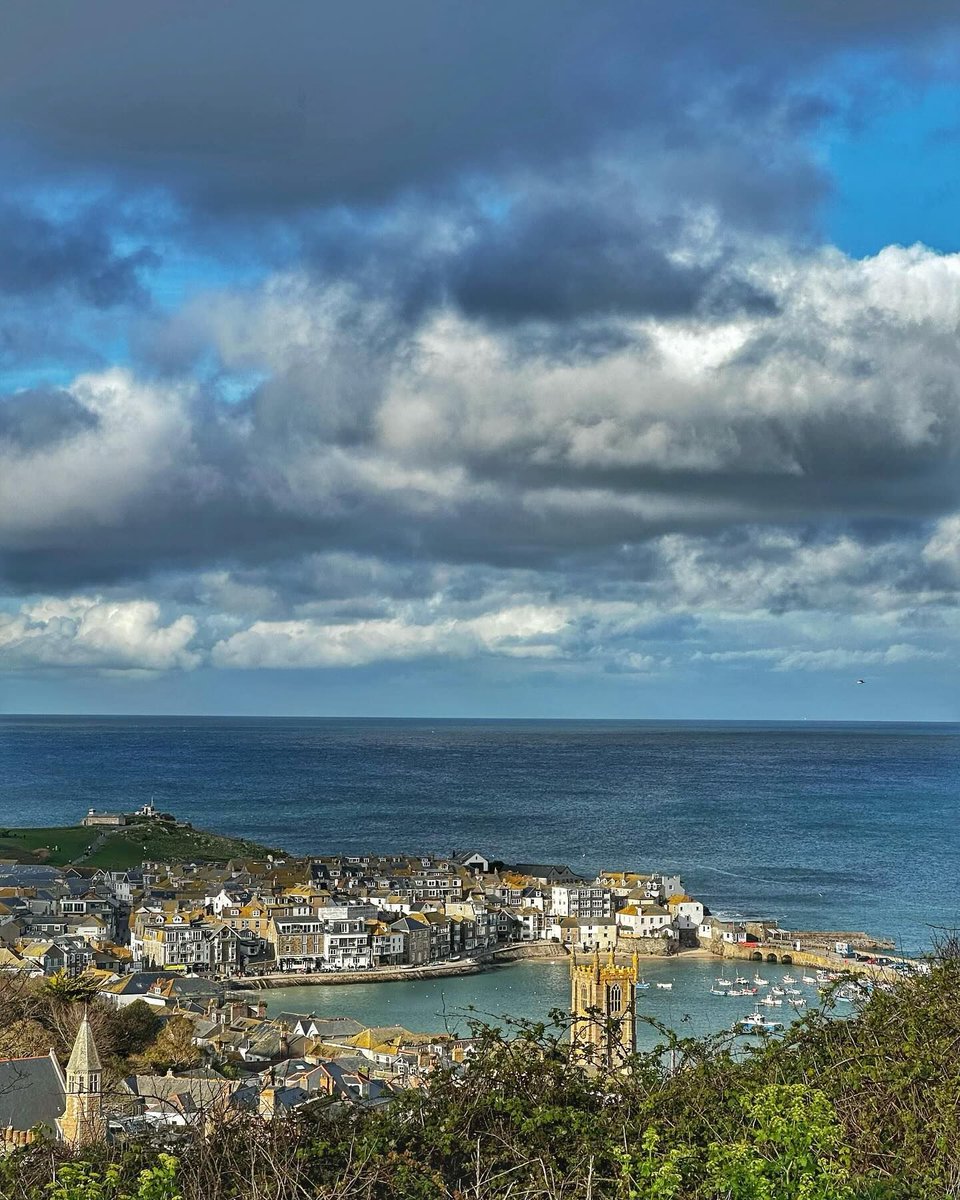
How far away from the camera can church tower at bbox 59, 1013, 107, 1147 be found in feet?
32.4

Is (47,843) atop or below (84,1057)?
below

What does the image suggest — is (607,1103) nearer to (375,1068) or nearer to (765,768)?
(375,1068)

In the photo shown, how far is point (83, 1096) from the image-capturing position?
11.0 m

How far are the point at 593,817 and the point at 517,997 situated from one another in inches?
1686

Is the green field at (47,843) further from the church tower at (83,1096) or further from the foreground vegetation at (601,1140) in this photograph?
the foreground vegetation at (601,1140)

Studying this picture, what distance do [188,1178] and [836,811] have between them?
7744 cm

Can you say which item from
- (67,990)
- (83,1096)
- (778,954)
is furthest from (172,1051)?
(778,954)

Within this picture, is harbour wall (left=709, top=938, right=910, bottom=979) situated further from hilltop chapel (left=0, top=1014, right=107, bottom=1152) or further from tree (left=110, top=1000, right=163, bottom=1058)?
hilltop chapel (left=0, top=1014, right=107, bottom=1152)

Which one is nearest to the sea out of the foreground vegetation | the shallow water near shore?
the shallow water near shore

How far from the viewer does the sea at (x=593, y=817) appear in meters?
37.8

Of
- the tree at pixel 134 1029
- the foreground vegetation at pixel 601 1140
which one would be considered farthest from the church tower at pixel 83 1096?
the tree at pixel 134 1029

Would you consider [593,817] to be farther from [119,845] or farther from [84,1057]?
[84,1057]

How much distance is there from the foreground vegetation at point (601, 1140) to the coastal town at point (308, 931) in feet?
53.0

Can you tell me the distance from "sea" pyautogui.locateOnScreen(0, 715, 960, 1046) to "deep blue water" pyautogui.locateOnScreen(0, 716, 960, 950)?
0.68 ft
